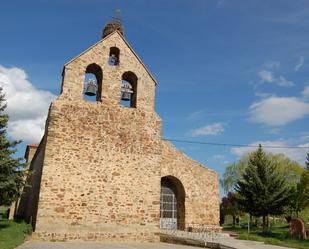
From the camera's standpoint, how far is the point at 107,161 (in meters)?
18.3

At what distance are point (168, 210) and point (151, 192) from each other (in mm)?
3536

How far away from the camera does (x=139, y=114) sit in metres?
19.8

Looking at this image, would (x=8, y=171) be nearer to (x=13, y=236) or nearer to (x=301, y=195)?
(x=13, y=236)

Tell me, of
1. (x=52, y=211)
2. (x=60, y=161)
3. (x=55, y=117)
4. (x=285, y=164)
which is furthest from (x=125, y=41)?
(x=285, y=164)

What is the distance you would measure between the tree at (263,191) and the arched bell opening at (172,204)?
6.96m

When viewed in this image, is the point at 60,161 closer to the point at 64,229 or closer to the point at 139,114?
the point at 64,229

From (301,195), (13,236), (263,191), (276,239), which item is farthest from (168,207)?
(301,195)

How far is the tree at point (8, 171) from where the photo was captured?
15.6m

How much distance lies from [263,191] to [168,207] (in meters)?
8.31

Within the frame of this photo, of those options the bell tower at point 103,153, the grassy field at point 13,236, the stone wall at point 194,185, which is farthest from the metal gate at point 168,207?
the grassy field at point 13,236

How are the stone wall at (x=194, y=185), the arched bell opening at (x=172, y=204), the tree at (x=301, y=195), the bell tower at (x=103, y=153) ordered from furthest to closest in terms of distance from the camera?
1. the tree at (x=301, y=195)
2. the arched bell opening at (x=172, y=204)
3. the stone wall at (x=194, y=185)
4. the bell tower at (x=103, y=153)

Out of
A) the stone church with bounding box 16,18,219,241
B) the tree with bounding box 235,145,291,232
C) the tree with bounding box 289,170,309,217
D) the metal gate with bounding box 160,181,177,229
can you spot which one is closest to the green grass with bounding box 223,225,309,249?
the tree with bounding box 235,145,291,232

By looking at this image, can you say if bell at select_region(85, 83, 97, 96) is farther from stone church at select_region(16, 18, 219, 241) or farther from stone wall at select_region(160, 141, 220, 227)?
stone wall at select_region(160, 141, 220, 227)

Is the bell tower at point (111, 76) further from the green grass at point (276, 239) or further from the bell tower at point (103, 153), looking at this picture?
the green grass at point (276, 239)
